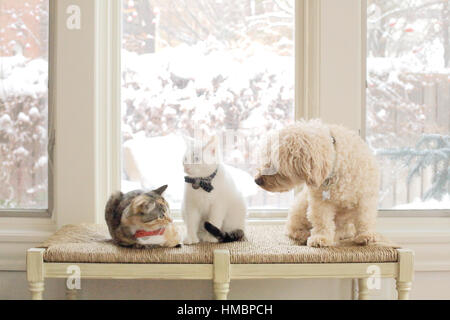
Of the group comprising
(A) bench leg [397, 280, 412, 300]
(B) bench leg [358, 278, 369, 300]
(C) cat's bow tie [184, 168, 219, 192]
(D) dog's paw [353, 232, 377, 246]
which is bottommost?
(B) bench leg [358, 278, 369, 300]

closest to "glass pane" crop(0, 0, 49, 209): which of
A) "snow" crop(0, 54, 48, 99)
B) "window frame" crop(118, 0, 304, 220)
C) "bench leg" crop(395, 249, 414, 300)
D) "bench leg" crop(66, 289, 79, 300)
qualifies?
"snow" crop(0, 54, 48, 99)

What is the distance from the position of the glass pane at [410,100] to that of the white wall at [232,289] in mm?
327

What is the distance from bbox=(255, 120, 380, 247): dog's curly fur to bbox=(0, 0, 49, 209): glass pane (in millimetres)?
987

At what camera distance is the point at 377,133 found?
2.21 metres

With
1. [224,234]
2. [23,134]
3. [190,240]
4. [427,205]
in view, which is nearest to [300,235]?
[224,234]

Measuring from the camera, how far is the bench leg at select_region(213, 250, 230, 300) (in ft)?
5.21

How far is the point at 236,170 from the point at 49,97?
0.79 m

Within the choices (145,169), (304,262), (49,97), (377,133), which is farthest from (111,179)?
(377,133)

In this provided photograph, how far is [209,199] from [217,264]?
0.21 m

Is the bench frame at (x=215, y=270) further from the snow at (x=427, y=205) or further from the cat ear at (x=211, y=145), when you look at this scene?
the snow at (x=427, y=205)

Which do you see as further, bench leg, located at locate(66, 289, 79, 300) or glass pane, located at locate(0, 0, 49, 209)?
glass pane, located at locate(0, 0, 49, 209)

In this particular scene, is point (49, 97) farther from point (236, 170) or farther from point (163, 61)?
point (236, 170)

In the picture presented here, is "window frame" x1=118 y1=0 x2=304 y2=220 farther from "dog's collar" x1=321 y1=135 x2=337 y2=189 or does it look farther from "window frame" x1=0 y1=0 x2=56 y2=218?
"dog's collar" x1=321 y1=135 x2=337 y2=189
